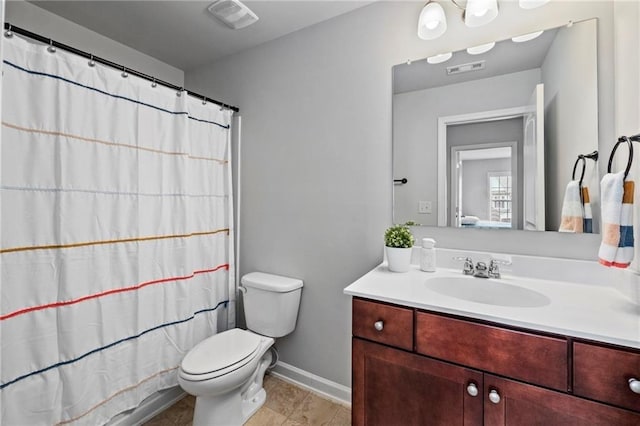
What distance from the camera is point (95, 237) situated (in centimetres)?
147

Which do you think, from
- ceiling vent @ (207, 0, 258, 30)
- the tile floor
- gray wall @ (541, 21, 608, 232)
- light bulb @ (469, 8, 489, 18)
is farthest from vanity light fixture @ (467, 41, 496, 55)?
the tile floor

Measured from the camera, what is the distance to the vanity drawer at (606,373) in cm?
83

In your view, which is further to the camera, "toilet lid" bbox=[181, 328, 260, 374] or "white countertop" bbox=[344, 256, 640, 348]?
"toilet lid" bbox=[181, 328, 260, 374]

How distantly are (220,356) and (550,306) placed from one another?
147 centimetres

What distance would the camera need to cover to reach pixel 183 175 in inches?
71.4

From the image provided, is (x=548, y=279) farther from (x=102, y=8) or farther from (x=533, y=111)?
(x=102, y=8)

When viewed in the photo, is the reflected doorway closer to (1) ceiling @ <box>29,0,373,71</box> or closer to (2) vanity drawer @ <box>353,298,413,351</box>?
(2) vanity drawer @ <box>353,298,413,351</box>

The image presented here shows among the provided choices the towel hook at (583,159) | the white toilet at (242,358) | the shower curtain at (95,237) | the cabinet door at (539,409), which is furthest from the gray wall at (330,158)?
the cabinet door at (539,409)

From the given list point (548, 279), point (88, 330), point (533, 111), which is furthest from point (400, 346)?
point (88, 330)

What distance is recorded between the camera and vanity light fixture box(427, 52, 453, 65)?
5.02 feet

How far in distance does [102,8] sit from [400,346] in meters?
2.46

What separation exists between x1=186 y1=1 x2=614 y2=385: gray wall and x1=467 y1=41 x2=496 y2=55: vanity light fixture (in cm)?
3

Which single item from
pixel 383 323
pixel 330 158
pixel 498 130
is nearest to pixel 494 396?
pixel 383 323

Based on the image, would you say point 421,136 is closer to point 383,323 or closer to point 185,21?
point 383,323
